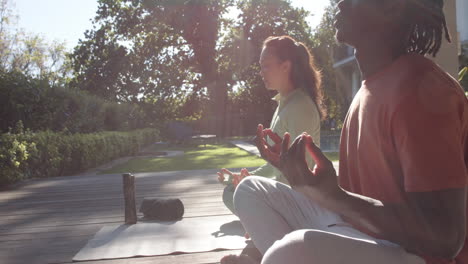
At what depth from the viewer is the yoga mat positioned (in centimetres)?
296

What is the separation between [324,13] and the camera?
108 feet

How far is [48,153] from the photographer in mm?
8250

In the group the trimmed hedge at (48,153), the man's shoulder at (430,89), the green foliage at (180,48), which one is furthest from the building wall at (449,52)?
the green foliage at (180,48)

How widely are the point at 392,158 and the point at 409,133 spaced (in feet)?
0.37

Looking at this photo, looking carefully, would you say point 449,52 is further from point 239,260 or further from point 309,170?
point 309,170

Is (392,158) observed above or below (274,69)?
below

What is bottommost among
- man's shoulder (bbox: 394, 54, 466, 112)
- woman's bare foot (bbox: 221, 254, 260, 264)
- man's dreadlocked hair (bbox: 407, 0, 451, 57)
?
woman's bare foot (bbox: 221, 254, 260, 264)

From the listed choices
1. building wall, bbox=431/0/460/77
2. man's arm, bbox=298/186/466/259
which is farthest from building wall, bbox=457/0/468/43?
man's arm, bbox=298/186/466/259

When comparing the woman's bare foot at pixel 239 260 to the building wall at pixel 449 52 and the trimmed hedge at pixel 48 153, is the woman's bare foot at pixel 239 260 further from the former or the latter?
the trimmed hedge at pixel 48 153

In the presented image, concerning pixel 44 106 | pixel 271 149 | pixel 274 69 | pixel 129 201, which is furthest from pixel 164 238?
pixel 44 106

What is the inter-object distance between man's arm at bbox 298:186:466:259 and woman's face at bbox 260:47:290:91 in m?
1.81

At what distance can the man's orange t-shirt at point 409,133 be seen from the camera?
985 millimetres

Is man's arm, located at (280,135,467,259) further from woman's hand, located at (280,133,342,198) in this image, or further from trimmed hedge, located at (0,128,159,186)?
trimmed hedge, located at (0,128,159,186)

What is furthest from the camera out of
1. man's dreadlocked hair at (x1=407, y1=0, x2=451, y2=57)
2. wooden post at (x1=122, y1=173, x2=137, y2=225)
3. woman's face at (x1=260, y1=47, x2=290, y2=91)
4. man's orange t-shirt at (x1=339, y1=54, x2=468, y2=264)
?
wooden post at (x1=122, y1=173, x2=137, y2=225)
